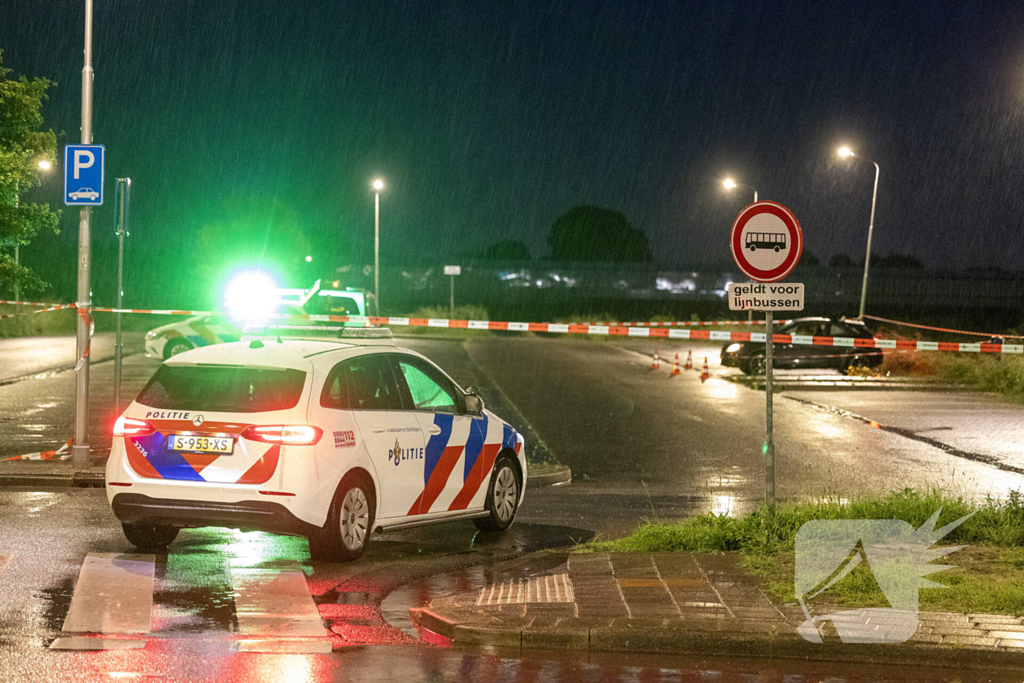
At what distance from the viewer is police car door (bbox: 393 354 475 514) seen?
9.34m

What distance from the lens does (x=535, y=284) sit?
91375 mm

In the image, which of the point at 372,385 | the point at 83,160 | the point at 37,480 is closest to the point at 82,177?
the point at 83,160

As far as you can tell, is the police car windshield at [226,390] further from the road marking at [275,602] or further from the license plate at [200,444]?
the road marking at [275,602]

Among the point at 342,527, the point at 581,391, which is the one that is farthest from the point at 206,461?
the point at 581,391

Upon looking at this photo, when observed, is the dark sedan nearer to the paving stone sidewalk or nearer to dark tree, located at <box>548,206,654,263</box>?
the paving stone sidewalk

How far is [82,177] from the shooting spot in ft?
43.4

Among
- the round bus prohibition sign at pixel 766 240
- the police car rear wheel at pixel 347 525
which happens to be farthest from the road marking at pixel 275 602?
the round bus prohibition sign at pixel 766 240

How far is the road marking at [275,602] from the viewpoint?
6.65m

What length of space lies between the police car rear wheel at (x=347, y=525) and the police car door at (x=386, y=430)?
16 cm

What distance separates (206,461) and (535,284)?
274 ft

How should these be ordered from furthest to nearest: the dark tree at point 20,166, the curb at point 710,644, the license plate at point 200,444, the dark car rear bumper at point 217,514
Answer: the dark tree at point 20,166 → the license plate at point 200,444 → the dark car rear bumper at point 217,514 → the curb at point 710,644

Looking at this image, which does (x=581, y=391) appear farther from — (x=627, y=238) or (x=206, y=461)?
(x=627, y=238)

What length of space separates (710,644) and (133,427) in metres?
4.34

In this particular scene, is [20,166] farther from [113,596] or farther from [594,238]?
[594,238]
